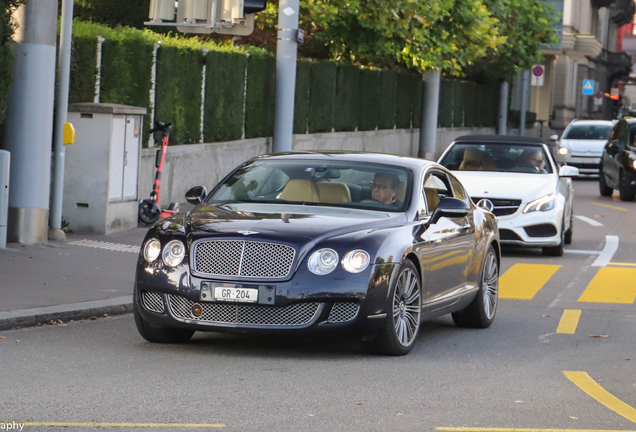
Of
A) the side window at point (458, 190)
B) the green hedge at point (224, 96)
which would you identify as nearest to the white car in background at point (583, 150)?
the green hedge at point (224, 96)

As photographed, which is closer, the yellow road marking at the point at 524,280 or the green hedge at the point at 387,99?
the yellow road marking at the point at 524,280

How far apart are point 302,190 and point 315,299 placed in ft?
4.74

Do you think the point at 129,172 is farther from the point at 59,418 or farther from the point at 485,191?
the point at 59,418

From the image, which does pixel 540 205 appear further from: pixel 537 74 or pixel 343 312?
pixel 537 74

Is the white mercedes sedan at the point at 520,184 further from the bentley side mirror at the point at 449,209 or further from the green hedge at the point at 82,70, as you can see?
the bentley side mirror at the point at 449,209

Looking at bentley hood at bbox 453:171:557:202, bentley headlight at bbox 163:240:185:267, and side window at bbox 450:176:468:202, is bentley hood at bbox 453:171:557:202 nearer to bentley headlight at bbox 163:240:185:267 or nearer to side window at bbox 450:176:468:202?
side window at bbox 450:176:468:202

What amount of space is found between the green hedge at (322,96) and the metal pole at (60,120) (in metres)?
13.8

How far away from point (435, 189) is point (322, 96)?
19.0 m

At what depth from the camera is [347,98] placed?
30828 millimetres

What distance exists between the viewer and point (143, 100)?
18.0 m

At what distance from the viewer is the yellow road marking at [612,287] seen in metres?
11.9

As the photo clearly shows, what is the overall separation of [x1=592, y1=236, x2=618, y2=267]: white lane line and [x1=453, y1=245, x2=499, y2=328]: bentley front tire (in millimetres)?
4831

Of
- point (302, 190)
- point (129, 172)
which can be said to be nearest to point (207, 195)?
point (302, 190)

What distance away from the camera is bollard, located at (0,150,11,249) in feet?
41.9
